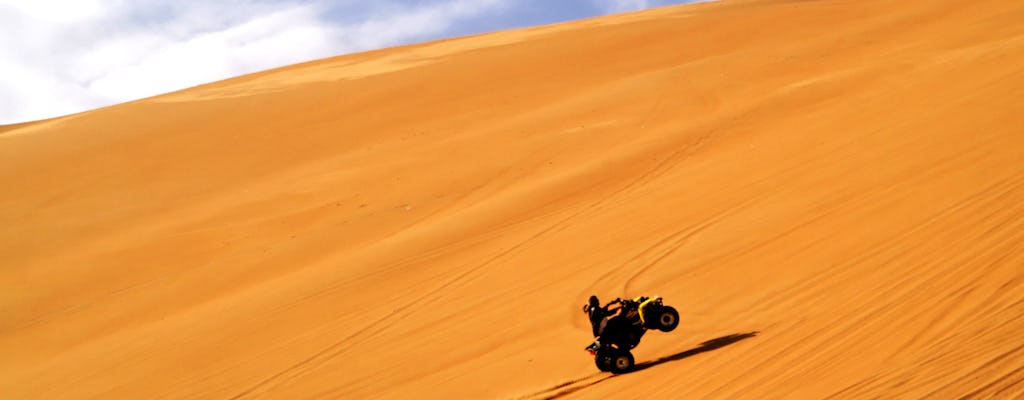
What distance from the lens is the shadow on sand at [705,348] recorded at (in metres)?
8.14

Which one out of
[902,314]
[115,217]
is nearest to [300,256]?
[115,217]

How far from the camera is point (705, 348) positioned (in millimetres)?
8211

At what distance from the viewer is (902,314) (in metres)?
7.44

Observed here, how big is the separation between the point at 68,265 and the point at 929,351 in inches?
554

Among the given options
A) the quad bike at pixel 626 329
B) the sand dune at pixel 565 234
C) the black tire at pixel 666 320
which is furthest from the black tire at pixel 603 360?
the black tire at pixel 666 320

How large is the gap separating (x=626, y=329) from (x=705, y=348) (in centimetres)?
68

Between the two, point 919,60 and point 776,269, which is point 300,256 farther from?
point 919,60

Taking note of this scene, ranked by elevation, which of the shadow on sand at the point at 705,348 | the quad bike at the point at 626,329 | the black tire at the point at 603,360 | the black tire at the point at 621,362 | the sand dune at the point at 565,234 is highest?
the sand dune at the point at 565,234

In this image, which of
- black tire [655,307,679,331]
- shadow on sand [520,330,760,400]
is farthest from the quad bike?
shadow on sand [520,330,760,400]

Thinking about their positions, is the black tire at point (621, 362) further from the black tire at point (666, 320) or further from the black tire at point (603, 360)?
the black tire at point (666, 320)

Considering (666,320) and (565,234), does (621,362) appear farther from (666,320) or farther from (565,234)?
(565,234)

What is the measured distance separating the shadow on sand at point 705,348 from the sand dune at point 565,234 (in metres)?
0.05

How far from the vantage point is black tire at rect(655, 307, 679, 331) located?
8461mm

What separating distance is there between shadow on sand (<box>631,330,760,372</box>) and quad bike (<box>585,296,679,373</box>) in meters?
0.16
